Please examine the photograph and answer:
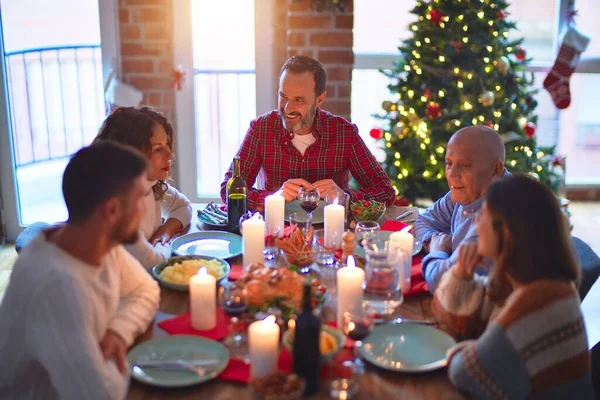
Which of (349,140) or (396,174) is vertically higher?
(349,140)

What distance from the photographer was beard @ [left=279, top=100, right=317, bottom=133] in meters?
2.94

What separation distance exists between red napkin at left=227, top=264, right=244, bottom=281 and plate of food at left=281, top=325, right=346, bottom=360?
45 centimetres

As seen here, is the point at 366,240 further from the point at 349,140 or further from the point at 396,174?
the point at 396,174

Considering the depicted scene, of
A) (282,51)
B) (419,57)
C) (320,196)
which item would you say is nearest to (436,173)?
(419,57)

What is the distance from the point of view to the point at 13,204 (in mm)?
4570

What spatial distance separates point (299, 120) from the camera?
2938 millimetres

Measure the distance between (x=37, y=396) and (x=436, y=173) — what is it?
332 centimetres

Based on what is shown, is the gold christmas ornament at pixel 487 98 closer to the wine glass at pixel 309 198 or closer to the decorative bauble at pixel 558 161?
the decorative bauble at pixel 558 161

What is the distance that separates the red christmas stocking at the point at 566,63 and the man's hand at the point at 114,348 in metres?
4.27

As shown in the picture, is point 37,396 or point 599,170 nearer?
point 37,396

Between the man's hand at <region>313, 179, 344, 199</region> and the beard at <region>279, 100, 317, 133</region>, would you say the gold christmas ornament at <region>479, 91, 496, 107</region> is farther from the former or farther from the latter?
the man's hand at <region>313, 179, 344, 199</region>

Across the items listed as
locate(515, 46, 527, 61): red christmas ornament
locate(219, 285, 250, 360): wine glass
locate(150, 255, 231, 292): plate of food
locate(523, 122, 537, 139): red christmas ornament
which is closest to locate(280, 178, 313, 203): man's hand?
locate(150, 255, 231, 292): plate of food

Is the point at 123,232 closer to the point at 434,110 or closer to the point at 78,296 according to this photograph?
the point at 78,296

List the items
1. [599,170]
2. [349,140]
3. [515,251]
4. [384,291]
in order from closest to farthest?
[515,251]
[384,291]
[349,140]
[599,170]
